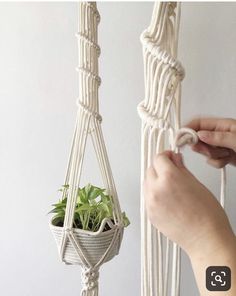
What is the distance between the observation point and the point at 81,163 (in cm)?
73

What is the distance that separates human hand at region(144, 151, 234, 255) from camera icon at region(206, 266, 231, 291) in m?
0.03

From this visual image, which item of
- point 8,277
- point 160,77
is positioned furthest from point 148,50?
point 8,277

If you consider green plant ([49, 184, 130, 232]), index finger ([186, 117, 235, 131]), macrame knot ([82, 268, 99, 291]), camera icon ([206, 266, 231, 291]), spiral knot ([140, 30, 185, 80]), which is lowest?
macrame knot ([82, 268, 99, 291])

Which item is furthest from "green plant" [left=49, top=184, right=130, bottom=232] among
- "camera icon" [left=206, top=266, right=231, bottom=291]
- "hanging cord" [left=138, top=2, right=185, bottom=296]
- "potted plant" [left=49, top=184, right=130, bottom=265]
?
"camera icon" [left=206, top=266, right=231, bottom=291]

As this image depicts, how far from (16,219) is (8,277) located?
0.58 feet

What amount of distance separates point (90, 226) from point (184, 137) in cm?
30

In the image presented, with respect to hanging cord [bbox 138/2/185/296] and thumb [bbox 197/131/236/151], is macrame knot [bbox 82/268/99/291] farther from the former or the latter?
thumb [bbox 197/131/236/151]

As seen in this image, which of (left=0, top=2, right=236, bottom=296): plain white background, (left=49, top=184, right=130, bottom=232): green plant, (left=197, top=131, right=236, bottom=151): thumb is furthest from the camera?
(left=0, top=2, right=236, bottom=296): plain white background

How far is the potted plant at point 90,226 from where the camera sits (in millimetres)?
718

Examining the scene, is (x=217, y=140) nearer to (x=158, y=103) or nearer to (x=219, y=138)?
(x=219, y=138)

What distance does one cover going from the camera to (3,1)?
934 mm

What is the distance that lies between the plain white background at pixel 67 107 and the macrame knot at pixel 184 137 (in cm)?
35

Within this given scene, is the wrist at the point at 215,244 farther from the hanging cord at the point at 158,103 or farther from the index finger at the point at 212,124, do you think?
the index finger at the point at 212,124

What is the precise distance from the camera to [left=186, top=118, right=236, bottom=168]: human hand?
0.64 m
